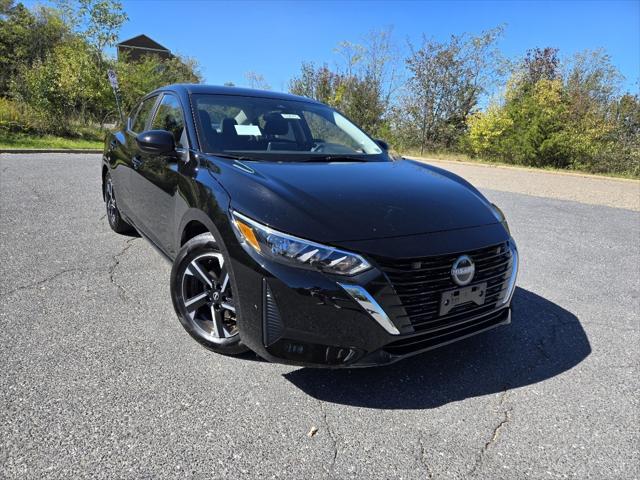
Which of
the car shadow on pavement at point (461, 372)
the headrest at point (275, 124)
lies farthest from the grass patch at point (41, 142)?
the car shadow on pavement at point (461, 372)

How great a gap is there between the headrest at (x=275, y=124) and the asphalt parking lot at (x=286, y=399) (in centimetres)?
151

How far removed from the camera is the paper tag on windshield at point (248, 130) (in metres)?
3.12

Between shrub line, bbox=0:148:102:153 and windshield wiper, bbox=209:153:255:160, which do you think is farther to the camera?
shrub line, bbox=0:148:102:153

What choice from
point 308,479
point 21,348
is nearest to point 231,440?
point 308,479

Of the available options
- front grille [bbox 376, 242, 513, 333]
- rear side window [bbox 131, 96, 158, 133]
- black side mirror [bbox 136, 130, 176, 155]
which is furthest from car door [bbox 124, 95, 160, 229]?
front grille [bbox 376, 242, 513, 333]

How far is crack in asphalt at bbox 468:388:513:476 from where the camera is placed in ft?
6.30

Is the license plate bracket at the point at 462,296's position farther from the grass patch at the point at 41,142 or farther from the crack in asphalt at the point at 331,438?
the grass patch at the point at 41,142

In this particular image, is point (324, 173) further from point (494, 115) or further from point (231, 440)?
point (494, 115)

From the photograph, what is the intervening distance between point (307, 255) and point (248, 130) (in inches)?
58.4

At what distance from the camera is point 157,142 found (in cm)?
290

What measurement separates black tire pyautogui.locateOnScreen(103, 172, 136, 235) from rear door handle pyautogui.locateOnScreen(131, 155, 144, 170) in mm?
1088

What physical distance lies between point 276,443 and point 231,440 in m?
0.20

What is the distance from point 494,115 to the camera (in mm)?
23500

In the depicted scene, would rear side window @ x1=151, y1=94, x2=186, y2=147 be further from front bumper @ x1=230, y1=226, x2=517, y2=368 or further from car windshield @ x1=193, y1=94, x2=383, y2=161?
front bumper @ x1=230, y1=226, x2=517, y2=368
